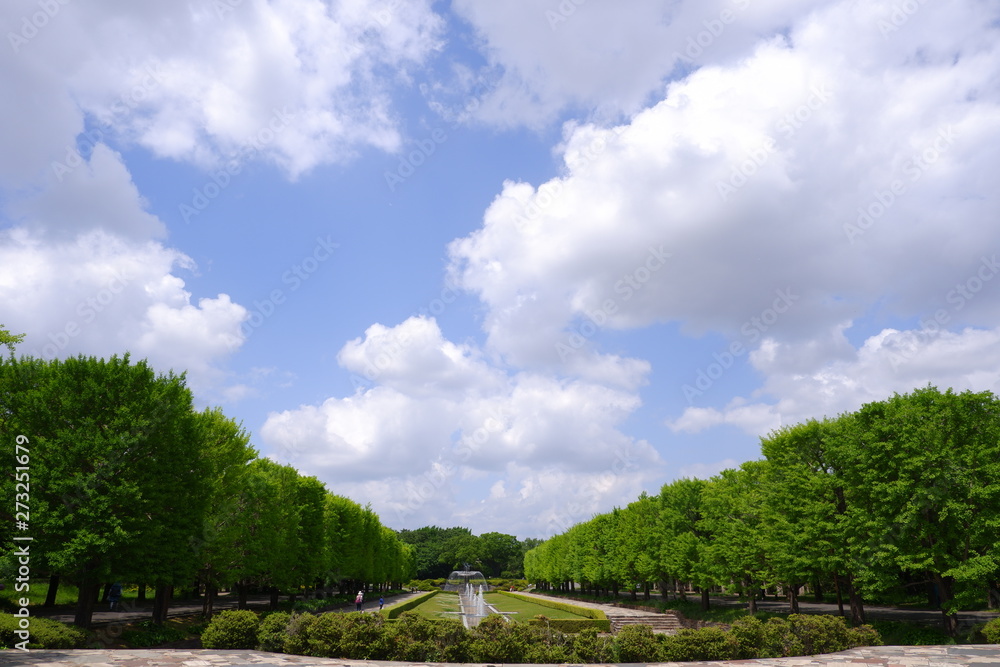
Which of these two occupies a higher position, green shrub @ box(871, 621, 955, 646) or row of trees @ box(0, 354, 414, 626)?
row of trees @ box(0, 354, 414, 626)

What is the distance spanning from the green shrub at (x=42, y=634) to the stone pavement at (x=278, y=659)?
115 centimetres

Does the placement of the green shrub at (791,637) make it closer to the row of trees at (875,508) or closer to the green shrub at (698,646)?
the green shrub at (698,646)

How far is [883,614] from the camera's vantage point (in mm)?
41656

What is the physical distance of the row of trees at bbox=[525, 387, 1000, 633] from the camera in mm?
26359

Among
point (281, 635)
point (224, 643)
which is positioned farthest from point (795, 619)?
point (224, 643)

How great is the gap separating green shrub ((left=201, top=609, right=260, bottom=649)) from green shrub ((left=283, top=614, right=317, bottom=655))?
1484mm

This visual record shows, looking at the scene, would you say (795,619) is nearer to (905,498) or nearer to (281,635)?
(905,498)

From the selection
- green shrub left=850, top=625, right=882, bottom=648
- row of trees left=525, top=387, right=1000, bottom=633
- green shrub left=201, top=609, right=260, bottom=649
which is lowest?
green shrub left=850, top=625, right=882, bottom=648

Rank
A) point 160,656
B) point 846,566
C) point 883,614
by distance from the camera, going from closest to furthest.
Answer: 1. point 160,656
2. point 846,566
3. point 883,614

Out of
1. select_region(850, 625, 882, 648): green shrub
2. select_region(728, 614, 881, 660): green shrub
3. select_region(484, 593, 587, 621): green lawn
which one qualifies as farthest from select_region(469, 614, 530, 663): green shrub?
select_region(484, 593, 587, 621): green lawn

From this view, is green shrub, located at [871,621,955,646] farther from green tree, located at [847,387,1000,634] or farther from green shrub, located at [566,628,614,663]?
green shrub, located at [566,628,614,663]

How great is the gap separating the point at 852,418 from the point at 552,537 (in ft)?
286

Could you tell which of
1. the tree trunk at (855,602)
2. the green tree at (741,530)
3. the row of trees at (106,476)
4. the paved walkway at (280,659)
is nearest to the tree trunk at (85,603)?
the row of trees at (106,476)

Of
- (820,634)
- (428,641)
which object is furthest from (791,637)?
(428,641)
